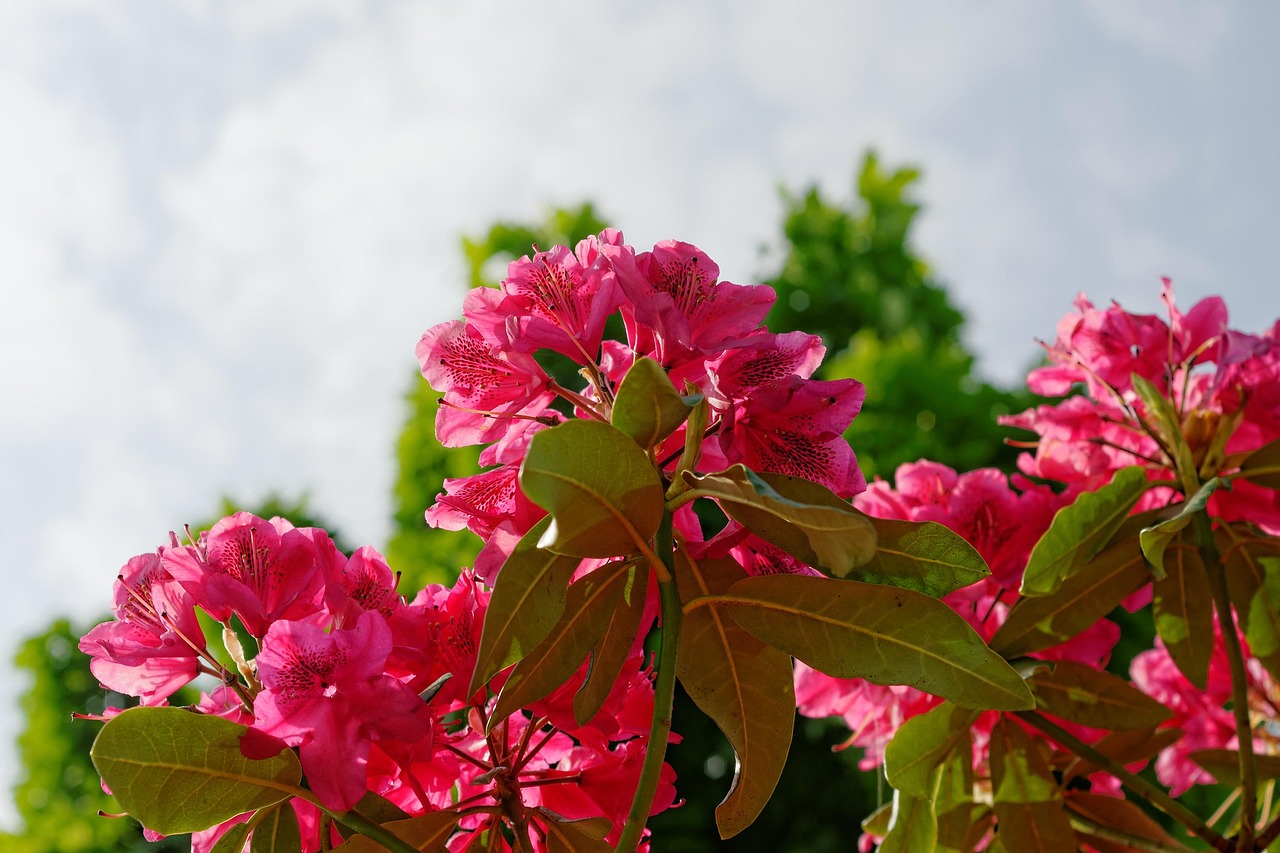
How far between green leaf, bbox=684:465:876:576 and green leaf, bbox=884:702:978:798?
45 cm

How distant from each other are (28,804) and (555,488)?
9530 mm

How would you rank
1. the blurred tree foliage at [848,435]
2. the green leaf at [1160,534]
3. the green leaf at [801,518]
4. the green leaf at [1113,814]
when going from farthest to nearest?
the blurred tree foliage at [848,435], the green leaf at [1113,814], the green leaf at [1160,534], the green leaf at [801,518]

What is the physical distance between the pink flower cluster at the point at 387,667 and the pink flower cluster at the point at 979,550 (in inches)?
18.7

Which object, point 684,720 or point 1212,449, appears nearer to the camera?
point 1212,449

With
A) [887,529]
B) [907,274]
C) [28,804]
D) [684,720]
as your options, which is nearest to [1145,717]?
[887,529]

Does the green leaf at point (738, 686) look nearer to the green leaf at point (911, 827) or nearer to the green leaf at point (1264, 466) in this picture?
the green leaf at point (911, 827)

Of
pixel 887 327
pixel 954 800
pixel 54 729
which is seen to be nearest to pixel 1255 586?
pixel 954 800

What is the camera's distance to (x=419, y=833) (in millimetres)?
752

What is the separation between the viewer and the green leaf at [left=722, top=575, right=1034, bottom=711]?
683 mm

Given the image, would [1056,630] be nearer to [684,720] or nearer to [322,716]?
[322,716]

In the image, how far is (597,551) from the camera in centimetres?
68

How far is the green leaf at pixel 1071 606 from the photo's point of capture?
117cm

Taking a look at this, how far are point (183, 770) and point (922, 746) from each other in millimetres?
731

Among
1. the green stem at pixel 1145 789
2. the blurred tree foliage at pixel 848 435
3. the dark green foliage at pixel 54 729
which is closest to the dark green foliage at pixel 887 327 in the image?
the blurred tree foliage at pixel 848 435
